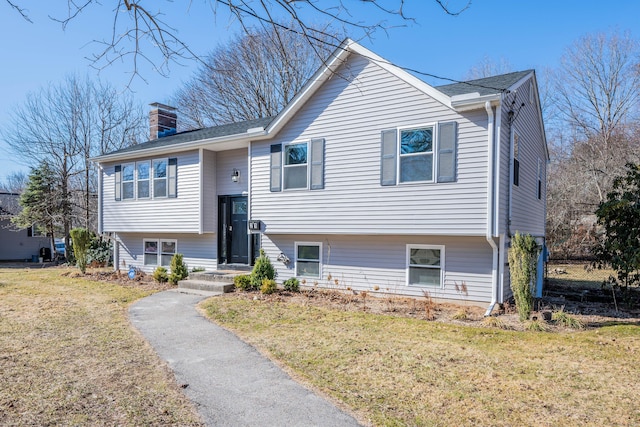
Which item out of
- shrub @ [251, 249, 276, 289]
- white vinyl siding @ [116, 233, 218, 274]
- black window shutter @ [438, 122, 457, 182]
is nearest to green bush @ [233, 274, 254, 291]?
shrub @ [251, 249, 276, 289]

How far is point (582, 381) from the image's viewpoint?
437cm

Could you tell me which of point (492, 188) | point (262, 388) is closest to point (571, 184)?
point (492, 188)

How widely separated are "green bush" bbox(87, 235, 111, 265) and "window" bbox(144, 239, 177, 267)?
4083mm

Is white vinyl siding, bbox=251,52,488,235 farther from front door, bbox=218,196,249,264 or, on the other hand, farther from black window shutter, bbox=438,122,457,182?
front door, bbox=218,196,249,264

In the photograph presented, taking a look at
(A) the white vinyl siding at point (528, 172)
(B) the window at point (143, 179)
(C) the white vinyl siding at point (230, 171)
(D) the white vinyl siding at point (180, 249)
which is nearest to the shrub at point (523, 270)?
(A) the white vinyl siding at point (528, 172)

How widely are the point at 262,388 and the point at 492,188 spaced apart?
19.6ft

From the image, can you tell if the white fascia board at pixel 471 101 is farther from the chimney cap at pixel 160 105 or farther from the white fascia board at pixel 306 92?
the chimney cap at pixel 160 105

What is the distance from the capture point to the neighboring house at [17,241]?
22312 millimetres

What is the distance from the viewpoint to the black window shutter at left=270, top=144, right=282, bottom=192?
10.6 metres

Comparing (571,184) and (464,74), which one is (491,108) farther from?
(464,74)

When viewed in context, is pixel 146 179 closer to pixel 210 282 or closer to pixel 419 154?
pixel 210 282

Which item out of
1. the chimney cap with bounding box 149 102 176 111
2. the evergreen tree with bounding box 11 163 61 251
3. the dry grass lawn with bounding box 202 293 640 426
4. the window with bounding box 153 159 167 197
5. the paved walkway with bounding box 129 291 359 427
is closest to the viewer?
the paved walkway with bounding box 129 291 359 427

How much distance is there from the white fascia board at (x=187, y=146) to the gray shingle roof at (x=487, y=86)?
4891 millimetres

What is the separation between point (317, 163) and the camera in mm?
9977
